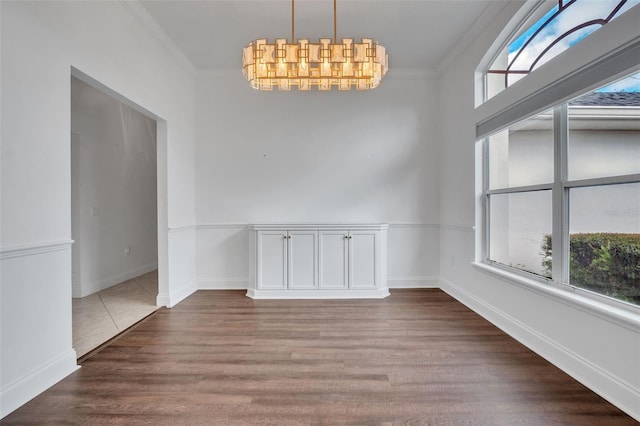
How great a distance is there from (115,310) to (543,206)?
4291 mm

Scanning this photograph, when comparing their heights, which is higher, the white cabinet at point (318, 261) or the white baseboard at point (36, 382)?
the white cabinet at point (318, 261)

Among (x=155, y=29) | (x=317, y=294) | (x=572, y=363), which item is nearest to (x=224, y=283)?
(x=317, y=294)

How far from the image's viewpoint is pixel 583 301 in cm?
208

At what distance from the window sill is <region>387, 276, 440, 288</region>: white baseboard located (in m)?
1.58

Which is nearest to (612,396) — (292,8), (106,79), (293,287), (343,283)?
(343,283)

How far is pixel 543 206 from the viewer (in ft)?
8.55

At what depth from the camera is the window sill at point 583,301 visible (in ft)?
5.87

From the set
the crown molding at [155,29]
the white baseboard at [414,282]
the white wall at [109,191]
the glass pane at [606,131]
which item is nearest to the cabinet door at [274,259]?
the white baseboard at [414,282]

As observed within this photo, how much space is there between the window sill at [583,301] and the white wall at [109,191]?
15.6 ft

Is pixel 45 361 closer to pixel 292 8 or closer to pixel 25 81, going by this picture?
pixel 25 81

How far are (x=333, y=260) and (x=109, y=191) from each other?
337 centimetres

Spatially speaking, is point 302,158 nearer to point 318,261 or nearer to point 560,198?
point 318,261

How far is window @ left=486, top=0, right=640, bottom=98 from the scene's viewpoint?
6.88ft

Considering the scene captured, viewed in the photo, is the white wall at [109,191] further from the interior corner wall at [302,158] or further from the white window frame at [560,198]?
the white window frame at [560,198]
